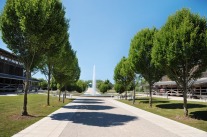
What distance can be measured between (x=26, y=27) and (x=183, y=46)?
35.3 ft

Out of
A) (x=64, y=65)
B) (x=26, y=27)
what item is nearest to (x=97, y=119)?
(x=26, y=27)

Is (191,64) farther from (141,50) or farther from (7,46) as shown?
(7,46)

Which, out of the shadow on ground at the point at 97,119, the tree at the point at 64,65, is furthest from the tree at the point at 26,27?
the tree at the point at 64,65

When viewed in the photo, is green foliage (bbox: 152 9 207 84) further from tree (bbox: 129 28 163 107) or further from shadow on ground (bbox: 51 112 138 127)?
tree (bbox: 129 28 163 107)

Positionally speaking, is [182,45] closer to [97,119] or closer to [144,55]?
[97,119]

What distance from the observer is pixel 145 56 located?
28.3 meters

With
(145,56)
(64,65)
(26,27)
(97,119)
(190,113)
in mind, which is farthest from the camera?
(64,65)

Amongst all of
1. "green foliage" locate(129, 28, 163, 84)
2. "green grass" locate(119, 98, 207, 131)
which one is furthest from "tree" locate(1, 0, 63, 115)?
"green foliage" locate(129, 28, 163, 84)

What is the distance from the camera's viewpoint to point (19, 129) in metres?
11.4

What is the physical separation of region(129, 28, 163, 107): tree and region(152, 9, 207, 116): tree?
29.8ft

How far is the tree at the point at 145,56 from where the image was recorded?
28078mm

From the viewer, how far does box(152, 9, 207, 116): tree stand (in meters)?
16.7

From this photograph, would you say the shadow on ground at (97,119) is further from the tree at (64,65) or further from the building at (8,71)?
the building at (8,71)

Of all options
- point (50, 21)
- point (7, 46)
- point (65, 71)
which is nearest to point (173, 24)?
point (50, 21)
